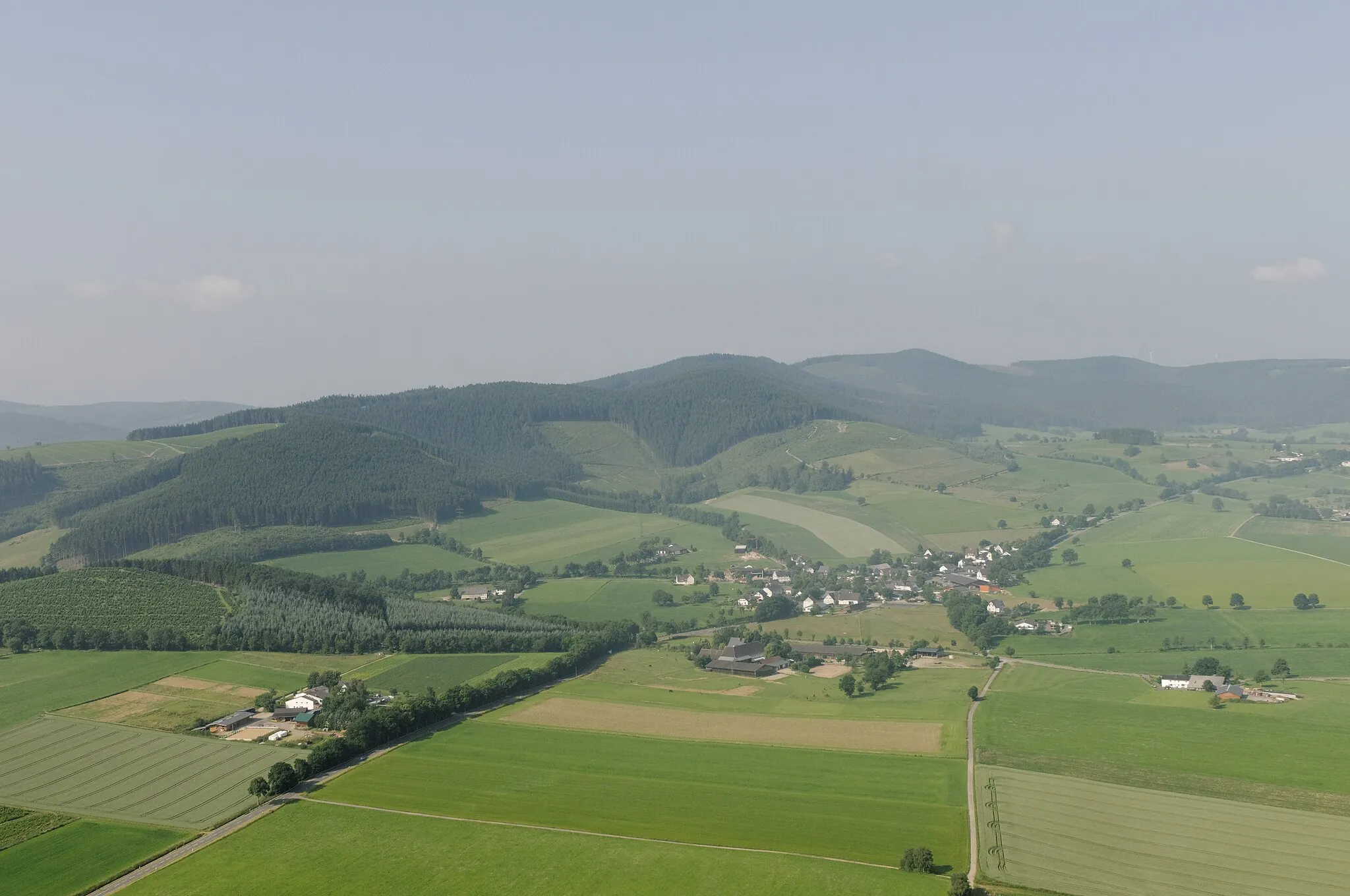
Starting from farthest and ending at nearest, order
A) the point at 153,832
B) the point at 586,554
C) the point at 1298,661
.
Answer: the point at 586,554 < the point at 1298,661 < the point at 153,832

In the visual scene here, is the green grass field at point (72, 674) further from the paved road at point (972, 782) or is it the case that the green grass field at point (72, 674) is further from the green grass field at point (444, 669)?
the paved road at point (972, 782)

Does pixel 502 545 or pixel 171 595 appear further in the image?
pixel 502 545

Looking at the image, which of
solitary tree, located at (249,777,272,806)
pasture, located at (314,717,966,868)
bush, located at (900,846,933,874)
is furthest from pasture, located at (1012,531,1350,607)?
solitary tree, located at (249,777,272,806)

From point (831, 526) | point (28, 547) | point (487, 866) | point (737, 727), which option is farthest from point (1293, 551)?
point (28, 547)

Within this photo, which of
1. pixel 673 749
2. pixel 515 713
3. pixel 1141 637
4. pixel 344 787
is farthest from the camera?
pixel 1141 637

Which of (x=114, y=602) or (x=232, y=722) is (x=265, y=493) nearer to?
(x=114, y=602)

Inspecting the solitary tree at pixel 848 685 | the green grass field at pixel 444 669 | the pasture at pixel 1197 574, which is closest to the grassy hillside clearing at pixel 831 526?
the pasture at pixel 1197 574

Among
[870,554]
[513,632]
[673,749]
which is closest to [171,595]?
[513,632]

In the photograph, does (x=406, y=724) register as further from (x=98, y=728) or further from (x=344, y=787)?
(x=98, y=728)
